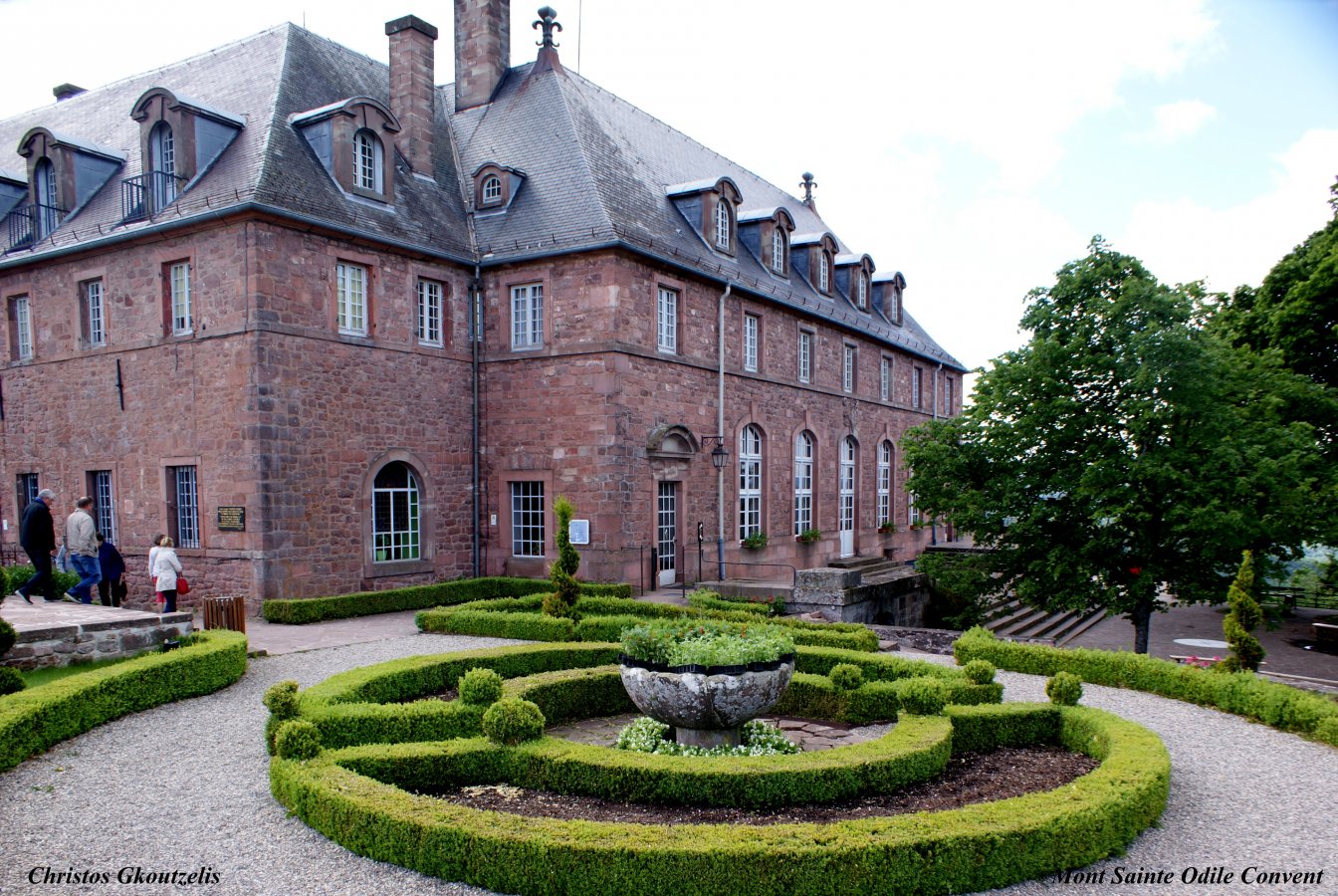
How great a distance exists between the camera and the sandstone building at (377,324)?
17281 millimetres

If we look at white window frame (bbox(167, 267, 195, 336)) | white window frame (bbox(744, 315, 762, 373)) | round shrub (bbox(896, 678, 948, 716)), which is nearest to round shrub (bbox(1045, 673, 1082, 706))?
round shrub (bbox(896, 678, 948, 716))

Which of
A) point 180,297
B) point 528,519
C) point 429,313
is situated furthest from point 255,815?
point 429,313

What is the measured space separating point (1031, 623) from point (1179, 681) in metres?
16.4

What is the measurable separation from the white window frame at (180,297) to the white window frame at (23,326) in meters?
5.70

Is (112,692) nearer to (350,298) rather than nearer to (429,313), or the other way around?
(350,298)

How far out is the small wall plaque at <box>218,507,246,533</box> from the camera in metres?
16.8

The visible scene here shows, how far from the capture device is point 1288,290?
24047 millimetres

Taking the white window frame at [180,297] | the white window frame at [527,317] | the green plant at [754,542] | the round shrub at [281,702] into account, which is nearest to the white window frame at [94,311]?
the white window frame at [180,297]

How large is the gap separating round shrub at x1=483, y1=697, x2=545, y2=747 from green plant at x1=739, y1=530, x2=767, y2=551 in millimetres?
16564

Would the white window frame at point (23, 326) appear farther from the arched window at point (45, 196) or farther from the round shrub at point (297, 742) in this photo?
the round shrub at point (297, 742)

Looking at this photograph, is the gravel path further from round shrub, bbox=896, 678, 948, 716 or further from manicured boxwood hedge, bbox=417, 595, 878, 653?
manicured boxwood hedge, bbox=417, 595, 878, 653

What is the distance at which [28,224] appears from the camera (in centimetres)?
2138

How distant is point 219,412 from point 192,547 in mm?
2839

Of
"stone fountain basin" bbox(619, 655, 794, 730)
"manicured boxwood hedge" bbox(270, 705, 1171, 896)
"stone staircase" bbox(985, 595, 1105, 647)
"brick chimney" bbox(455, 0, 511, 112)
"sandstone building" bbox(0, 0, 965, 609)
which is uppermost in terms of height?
"brick chimney" bbox(455, 0, 511, 112)
